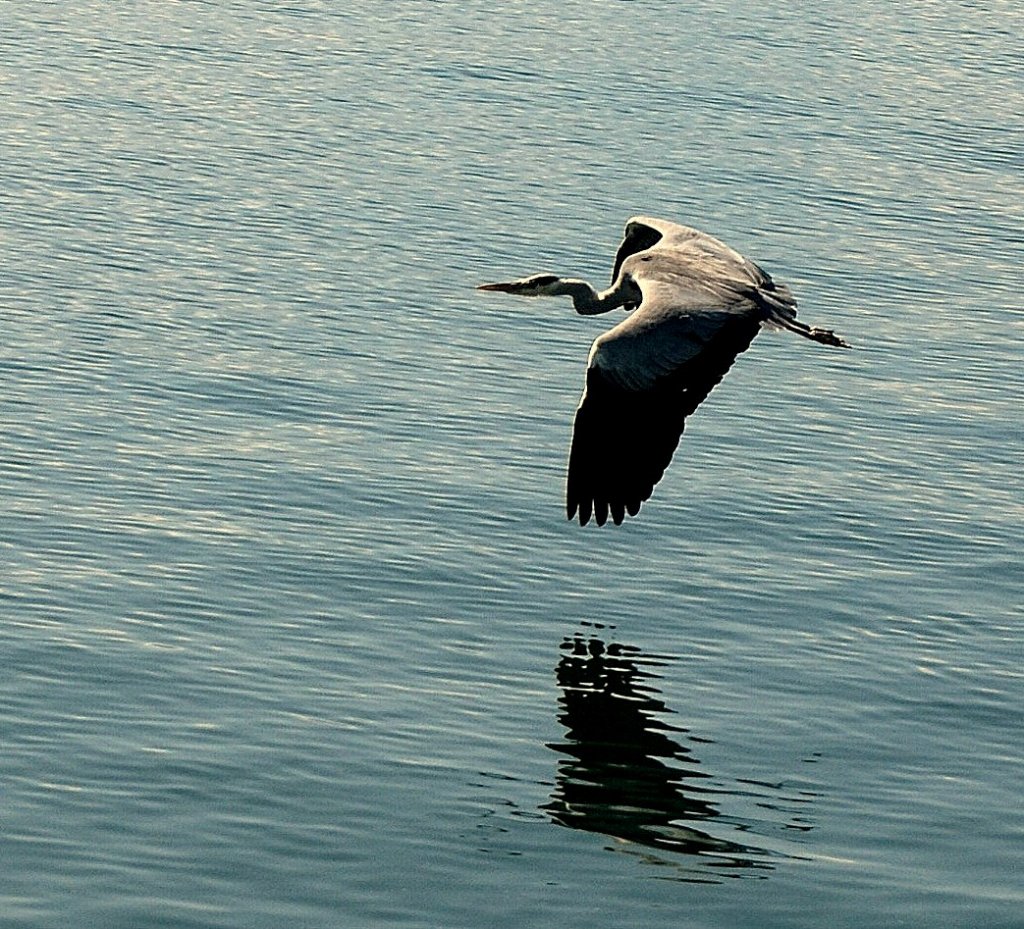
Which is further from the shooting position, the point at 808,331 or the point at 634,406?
the point at 808,331

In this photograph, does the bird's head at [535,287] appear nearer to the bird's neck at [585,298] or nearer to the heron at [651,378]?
the bird's neck at [585,298]

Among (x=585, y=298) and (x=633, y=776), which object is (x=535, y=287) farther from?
(x=633, y=776)

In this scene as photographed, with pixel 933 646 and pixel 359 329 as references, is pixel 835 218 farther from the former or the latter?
pixel 933 646

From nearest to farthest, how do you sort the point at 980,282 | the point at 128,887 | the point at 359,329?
the point at 128,887
the point at 359,329
the point at 980,282

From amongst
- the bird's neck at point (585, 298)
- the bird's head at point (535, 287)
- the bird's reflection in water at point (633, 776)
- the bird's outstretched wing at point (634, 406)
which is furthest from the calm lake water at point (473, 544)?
the bird's neck at point (585, 298)

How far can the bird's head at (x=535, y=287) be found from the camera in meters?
17.4

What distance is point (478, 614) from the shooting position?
16.3 m

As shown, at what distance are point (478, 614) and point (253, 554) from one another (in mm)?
1877

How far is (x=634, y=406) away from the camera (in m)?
14.1

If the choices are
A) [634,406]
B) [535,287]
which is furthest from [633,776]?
[535,287]

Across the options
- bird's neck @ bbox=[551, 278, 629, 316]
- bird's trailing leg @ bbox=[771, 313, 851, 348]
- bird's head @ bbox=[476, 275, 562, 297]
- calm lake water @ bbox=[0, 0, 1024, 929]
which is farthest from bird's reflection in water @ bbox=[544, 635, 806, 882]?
bird's head @ bbox=[476, 275, 562, 297]

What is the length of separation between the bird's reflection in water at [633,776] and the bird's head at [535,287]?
2906 millimetres

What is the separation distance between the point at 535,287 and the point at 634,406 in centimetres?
388

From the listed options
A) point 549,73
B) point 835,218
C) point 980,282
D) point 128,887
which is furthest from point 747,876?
point 549,73
